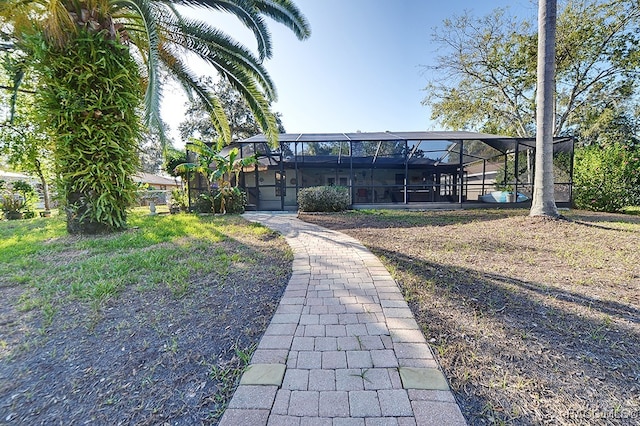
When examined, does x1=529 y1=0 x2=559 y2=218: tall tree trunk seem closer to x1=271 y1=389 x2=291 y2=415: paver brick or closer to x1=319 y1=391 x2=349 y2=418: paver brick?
x1=319 y1=391 x2=349 y2=418: paver brick

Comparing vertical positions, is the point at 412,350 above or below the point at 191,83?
below

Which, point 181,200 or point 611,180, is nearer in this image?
point 611,180

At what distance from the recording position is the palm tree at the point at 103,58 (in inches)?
200

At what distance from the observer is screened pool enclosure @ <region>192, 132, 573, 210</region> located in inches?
497

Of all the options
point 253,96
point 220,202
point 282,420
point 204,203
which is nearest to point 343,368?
point 282,420

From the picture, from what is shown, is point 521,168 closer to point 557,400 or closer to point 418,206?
point 418,206

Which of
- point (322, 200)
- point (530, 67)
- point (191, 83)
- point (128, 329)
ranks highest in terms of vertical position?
point (530, 67)

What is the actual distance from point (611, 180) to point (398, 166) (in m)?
9.34

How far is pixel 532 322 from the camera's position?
249 centimetres

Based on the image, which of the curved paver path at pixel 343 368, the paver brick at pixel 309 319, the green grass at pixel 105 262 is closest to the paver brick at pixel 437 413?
the curved paver path at pixel 343 368

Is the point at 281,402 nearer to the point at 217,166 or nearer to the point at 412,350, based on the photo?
the point at 412,350

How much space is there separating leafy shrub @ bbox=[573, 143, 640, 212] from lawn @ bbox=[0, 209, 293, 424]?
14.4m

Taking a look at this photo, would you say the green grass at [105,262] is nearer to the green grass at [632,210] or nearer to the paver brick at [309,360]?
the paver brick at [309,360]

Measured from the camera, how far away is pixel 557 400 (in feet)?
5.31
